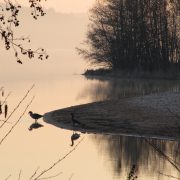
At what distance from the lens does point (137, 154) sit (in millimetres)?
25203

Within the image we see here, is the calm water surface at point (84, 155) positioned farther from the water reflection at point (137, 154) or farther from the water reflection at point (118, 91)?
the water reflection at point (118, 91)

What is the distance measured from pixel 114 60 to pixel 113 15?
20.3ft

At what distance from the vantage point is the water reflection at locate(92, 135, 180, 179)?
21.8 meters

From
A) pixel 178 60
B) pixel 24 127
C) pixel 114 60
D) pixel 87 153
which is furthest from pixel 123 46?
pixel 87 153

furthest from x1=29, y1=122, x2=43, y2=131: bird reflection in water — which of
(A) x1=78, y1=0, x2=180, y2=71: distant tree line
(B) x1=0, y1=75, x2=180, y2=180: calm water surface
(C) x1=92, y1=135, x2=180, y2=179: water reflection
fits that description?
(A) x1=78, y1=0, x2=180, y2=71: distant tree line

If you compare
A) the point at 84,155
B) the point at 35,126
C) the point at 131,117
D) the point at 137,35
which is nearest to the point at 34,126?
the point at 35,126

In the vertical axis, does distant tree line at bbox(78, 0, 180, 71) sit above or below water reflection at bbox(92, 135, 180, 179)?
above

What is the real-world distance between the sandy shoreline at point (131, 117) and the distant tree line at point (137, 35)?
4170 cm

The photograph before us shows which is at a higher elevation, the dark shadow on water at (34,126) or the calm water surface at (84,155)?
the dark shadow on water at (34,126)

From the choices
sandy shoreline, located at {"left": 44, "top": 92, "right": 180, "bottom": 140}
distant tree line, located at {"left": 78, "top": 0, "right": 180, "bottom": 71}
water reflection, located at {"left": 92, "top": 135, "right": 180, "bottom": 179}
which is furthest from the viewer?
distant tree line, located at {"left": 78, "top": 0, "right": 180, "bottom": 71}

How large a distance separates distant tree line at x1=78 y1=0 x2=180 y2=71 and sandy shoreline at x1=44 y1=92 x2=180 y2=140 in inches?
1642

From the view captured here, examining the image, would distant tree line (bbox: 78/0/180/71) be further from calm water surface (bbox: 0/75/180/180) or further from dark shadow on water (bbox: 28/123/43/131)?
calm water surface (bbox: 0/75/180/180)

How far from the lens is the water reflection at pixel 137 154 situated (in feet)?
71.6

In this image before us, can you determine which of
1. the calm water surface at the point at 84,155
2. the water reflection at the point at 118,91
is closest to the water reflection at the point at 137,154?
the calm water surface at the point at 84,155
